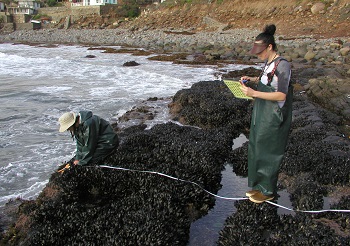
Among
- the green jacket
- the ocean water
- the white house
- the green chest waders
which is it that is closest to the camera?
the green chest waders

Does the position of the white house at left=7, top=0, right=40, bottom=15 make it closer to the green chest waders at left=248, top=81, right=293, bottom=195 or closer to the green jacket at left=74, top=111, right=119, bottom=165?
the green jacket at left=74, top=111, right=119, bottom=165

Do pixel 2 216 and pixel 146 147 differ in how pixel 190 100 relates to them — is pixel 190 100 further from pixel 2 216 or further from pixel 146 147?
pixel 2 216

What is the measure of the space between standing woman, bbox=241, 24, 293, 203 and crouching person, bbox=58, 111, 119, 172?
2.59 meters

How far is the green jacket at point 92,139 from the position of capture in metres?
5.62

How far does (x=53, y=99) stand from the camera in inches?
558

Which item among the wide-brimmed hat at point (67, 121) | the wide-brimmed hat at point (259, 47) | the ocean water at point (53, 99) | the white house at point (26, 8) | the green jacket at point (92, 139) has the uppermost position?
the white house at point (26, 8)

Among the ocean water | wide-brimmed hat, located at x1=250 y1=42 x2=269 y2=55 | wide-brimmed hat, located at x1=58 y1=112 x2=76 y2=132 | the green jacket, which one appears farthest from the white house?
wide-brimmed hat, located at x1=250 y1=42 x2=269 y2=55

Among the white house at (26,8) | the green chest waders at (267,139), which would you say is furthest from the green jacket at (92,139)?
the white house at (26,8)

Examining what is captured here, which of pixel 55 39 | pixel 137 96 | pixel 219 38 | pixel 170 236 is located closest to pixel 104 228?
pixel 170 236

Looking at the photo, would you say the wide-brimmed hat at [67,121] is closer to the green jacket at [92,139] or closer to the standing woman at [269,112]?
the green jacket at [92,139]

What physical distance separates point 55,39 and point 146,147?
56.8 meters

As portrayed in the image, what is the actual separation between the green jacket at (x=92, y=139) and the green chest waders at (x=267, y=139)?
8.43ft

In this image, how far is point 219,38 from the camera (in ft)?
122

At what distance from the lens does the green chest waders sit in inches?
165
